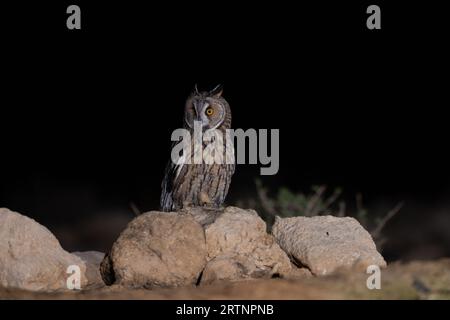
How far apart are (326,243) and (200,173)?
1455mm

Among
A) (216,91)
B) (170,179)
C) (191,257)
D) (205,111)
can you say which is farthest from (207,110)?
(191,257)

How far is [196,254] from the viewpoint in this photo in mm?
4031

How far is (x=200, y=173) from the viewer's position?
5.36 meters

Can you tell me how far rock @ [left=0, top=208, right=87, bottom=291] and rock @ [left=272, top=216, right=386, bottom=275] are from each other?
131 cm

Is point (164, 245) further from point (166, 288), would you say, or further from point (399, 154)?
point (399, 154)

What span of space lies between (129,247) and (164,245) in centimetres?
20

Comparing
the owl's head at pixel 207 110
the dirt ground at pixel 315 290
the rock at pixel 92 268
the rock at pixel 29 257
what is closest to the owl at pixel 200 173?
the owl's head at pixel 207 110

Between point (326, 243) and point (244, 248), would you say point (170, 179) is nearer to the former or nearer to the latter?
point (244, 248)

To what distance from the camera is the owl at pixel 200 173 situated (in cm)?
537

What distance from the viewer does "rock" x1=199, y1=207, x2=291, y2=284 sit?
13.2ft

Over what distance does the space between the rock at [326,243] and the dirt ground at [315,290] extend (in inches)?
14.8

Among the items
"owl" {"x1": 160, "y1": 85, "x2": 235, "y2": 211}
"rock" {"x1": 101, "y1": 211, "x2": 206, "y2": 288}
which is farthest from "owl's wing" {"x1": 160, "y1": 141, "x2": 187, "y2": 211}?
"rock" {"x1": 101, "y1": 211, "x2": 206, "y2": 288}

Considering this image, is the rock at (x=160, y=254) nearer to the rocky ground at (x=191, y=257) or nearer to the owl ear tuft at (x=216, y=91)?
the rocky ground at (x=191, y=257)

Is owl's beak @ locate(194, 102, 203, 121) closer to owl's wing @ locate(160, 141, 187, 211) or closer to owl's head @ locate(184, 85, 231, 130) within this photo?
owl's head @ locate(184, 85, 231, 130)
